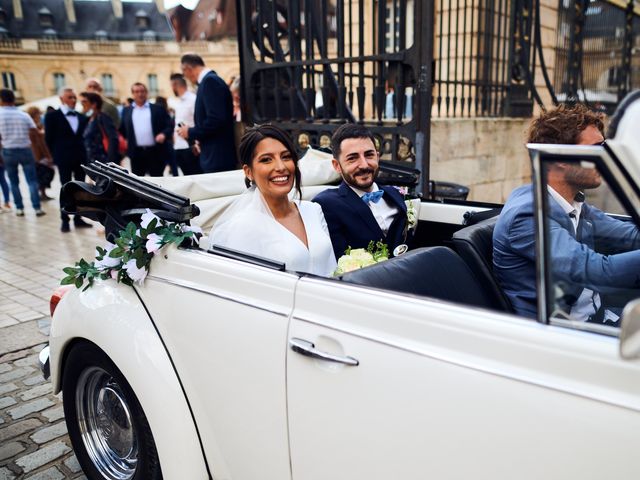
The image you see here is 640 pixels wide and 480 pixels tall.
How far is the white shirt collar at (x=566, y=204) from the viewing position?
4.61ft

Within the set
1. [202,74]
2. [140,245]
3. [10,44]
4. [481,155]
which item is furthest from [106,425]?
[10,44]

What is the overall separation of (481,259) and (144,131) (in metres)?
6.62

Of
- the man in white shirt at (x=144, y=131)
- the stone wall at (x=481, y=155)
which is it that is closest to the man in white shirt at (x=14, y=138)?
the man in white shirt at (x=144, y=131)

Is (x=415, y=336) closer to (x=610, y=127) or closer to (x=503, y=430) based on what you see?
(x=503, y=430)

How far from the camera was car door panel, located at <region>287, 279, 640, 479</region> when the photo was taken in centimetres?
121

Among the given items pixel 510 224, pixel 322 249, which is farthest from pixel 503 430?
pixel 322 249

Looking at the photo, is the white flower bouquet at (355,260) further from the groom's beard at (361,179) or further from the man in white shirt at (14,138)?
the man in white shirt at (14,138)

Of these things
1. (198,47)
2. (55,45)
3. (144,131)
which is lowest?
(144,131)

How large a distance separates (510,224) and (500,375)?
3.41 ft

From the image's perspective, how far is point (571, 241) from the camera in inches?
61.8

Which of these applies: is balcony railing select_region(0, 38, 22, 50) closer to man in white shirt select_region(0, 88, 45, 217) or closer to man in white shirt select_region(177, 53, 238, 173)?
man in white shirt select_region(0, 88, 45, 217)

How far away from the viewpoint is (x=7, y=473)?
270 centimetres

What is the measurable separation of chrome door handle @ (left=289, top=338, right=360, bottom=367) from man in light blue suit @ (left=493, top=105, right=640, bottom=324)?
595mm

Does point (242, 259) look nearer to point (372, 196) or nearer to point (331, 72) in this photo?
point (372, 196)
